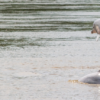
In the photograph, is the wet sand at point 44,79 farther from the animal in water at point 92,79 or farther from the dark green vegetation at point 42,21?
the dark green vegetation at point 42,21

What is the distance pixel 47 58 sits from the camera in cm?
1173

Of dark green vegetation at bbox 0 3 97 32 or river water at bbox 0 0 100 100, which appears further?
dark green vegetation at bbox 0 3 97 32

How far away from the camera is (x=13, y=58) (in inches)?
464

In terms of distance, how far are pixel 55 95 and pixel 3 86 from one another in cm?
123

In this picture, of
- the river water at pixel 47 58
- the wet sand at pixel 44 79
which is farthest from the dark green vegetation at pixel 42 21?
the wet sand at pixel 44 79

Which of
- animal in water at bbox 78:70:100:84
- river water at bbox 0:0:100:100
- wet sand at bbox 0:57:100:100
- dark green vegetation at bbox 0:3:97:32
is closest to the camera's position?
wet sand at bbox 0:57:100:100

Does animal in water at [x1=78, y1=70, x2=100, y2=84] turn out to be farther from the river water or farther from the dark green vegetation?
the dark green vegetation

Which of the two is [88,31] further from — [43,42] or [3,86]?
[3,86]

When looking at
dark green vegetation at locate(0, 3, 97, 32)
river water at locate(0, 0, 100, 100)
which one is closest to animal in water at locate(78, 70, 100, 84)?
river water at locate(0, 0, 100, 100)

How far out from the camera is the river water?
8.09 meters

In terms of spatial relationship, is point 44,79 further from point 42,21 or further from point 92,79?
point 42,21

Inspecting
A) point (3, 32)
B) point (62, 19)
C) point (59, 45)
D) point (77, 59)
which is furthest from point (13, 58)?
point (62, 19)

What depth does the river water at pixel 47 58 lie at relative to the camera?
809 cm

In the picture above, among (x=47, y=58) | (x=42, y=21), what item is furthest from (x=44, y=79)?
(x=42, y=21)
